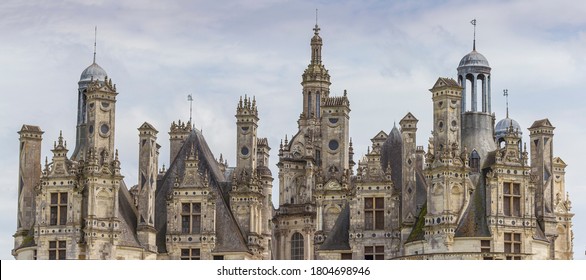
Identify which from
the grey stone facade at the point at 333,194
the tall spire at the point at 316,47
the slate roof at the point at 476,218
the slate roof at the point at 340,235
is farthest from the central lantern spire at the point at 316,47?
the slate roof at the point at 476,218

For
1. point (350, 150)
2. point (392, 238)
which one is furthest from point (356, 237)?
point (350, 150)

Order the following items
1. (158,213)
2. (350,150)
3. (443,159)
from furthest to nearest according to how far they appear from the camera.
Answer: (350,150)
(158,213)
(443,159)

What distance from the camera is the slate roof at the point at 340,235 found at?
367 ft

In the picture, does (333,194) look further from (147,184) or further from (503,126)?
(503,126)

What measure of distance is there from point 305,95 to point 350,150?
809cm

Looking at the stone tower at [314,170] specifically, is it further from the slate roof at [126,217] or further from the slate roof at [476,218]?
the slate roof at [126,217]

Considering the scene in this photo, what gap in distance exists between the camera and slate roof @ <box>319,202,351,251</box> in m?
112

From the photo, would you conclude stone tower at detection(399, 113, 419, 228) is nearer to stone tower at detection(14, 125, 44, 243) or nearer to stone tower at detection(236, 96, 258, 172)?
stone tower at detection(236, 96, 258, 172)

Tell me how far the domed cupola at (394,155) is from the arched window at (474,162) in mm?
5511

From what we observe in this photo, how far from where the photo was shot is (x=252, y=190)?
11562cm

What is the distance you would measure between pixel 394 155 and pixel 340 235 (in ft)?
23.2

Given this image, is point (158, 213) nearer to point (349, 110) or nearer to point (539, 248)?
point (349, 110)

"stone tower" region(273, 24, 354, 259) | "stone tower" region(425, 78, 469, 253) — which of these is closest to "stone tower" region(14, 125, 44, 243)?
"stone tower" region(273, 24, 354, 259)

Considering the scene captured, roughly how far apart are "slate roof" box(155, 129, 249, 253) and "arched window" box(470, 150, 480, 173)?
15735mm
